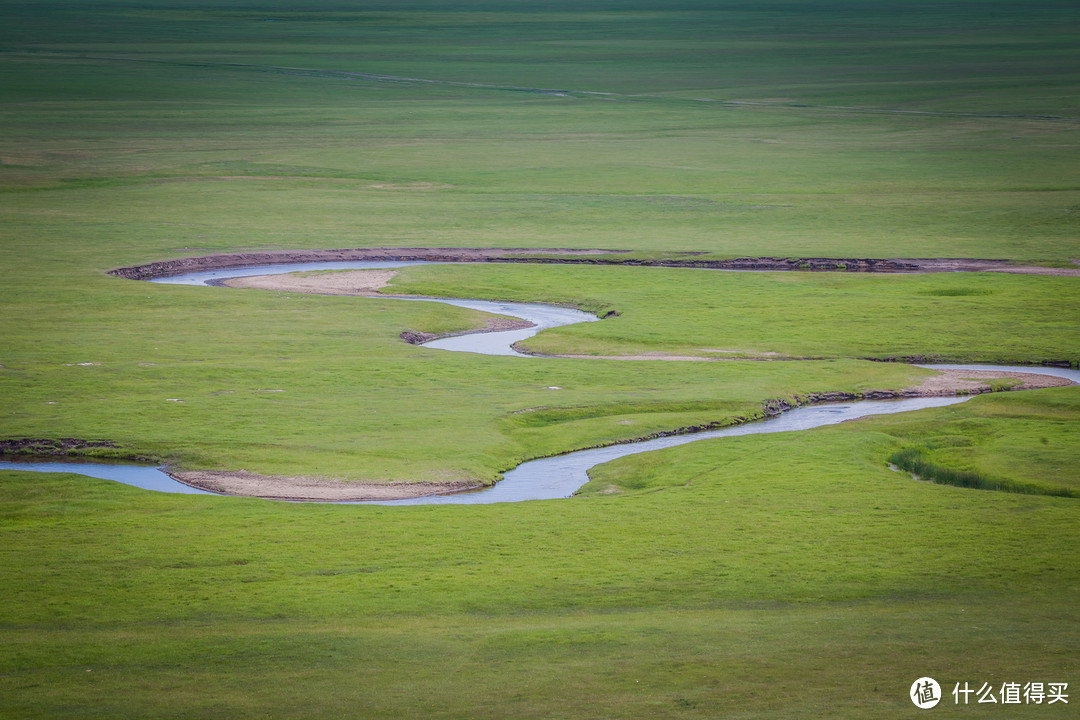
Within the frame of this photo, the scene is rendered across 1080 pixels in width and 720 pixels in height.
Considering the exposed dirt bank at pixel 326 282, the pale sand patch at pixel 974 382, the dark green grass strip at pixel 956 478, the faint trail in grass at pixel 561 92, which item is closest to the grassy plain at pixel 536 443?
the dark green grass strip at pixel 956 478

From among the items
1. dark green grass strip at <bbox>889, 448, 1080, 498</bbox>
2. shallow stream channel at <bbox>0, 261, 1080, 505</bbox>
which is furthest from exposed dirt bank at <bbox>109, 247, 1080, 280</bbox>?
dark green grass strip at <bbox>889, 448, 1080, 498</bbox>

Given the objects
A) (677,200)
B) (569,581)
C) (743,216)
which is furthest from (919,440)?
(677,200)

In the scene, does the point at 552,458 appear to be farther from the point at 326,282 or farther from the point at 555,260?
the point at 555,260

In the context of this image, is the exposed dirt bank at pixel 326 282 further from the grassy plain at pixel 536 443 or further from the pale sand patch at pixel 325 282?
the grassy plain at pixel 536 443

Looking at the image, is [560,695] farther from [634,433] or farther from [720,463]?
[634,433]

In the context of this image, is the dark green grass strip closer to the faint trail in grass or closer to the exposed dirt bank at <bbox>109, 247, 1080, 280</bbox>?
Result: the exposed dirt bank at <bbox>109, 247, 1080, 280</bbox>

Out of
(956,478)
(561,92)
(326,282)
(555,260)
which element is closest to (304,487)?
(956,478)
